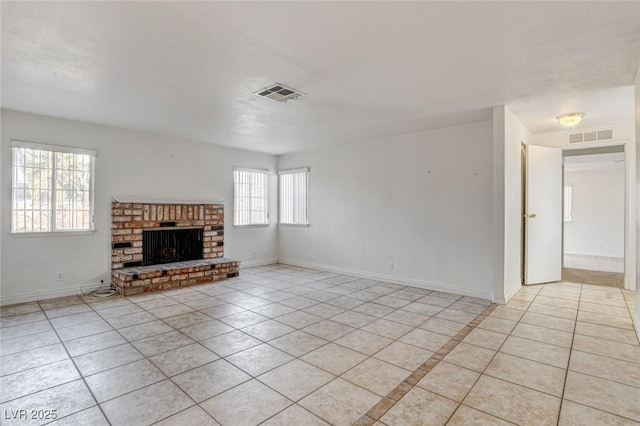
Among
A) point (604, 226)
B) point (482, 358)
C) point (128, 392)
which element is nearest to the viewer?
point (128, 392)

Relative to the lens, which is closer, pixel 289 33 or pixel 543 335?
pixel 289 33

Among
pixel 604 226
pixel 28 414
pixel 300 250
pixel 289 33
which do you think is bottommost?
pixel 28 414

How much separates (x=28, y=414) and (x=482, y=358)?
3239 mm

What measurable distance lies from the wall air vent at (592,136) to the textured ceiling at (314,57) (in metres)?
1.28

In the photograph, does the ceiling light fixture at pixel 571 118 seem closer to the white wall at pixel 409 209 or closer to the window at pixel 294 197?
the white wall at pixel 409 209

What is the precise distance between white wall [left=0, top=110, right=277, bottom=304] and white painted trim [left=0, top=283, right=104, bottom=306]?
11 mm

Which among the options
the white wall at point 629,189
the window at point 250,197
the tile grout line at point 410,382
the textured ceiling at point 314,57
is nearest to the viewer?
the tile grout line at point 410,382

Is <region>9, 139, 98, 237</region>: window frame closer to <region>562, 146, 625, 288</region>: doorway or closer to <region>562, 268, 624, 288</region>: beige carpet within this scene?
<region>562, 268, 624, 288</region>: beige carpet

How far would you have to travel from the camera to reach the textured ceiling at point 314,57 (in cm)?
209

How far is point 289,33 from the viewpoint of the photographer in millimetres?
2320

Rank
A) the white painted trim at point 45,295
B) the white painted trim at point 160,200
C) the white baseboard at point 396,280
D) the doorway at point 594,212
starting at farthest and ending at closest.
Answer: the doorway at point 594,212
the white painted trim at point 160,200
the white baseboard at point 396,280
the white painted trim at point 45,295

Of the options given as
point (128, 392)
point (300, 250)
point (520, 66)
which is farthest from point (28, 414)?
point (300, 250)

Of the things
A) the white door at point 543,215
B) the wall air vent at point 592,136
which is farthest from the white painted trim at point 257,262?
the wall air vent at point 592,136

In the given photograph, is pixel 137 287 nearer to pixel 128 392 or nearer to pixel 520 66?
pixel 128 392
